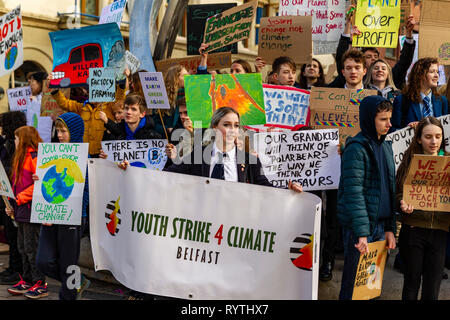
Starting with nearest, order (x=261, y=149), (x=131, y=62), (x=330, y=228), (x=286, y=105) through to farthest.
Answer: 1. (x=261, y=149)
2. (x=330, y=228)
3. (x=286, y=105)
4. (x=131, y=62)

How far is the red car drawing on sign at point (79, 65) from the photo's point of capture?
765 cm

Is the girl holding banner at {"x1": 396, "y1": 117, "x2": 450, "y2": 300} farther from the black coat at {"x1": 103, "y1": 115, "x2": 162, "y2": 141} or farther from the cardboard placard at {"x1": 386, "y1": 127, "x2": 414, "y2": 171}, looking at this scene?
the black coat at {"x1": 103, "y1": 115, "x2": 162, "y2": 141}

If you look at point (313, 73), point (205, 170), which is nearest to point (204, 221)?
point (205, 170)

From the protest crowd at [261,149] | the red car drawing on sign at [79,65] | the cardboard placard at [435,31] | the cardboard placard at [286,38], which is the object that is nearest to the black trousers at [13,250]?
the protest crowd at [261,149]

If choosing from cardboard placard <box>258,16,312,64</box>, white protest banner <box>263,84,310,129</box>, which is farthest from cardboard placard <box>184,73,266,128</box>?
cardboard placard <box>258,16,312,64</box>

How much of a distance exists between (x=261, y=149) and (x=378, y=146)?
4.71ft

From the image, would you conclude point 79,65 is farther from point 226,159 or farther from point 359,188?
point 359,188

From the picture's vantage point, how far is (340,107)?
628 cm

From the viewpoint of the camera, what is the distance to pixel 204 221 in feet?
14.8

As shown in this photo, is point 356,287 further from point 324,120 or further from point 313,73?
point 313,73

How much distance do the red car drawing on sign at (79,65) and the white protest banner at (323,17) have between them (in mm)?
2280

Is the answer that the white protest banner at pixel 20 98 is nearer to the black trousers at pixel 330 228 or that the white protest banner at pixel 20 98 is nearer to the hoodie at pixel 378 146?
the black trousers at pixel 330 228

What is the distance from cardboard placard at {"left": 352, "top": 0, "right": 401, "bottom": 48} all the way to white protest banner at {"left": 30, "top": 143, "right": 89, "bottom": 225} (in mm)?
3528

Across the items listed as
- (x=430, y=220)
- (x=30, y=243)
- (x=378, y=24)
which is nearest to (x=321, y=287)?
(x=430, y=220)
